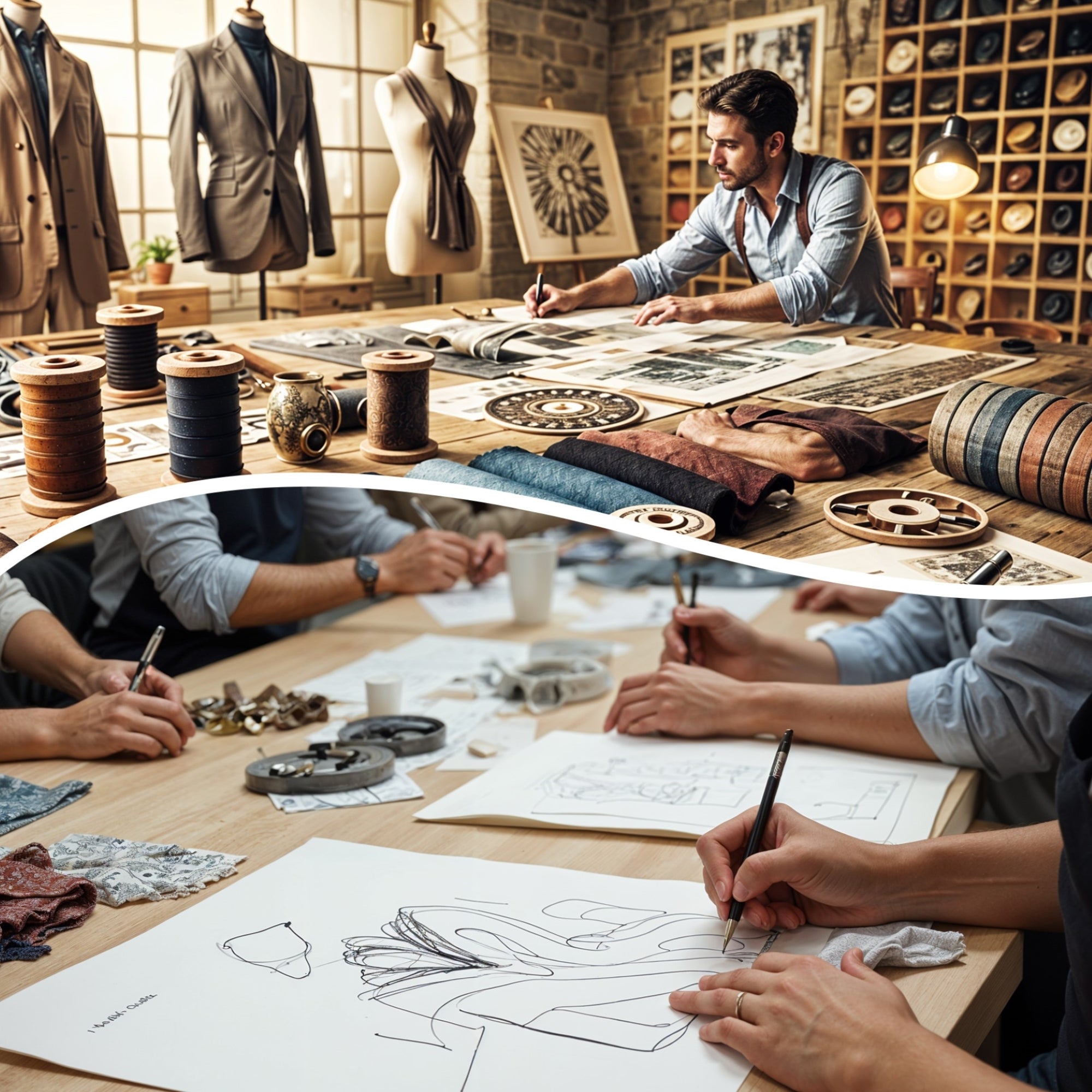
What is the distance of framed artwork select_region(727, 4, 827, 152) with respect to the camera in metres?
0.97

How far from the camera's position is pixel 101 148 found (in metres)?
0.98

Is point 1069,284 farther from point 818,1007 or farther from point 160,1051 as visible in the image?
point 160,1051

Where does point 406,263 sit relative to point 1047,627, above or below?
above

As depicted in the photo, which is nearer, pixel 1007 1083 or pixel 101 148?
pixel 1007 1083

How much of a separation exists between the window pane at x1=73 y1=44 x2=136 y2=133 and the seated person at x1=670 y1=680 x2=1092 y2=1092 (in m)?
0.86

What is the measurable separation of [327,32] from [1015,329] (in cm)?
68

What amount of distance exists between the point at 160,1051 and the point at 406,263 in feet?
2.43

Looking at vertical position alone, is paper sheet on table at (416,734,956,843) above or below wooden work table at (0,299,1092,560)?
below

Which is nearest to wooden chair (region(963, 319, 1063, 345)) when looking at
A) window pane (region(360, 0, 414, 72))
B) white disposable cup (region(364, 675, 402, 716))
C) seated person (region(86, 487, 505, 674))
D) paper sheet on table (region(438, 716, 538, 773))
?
window pane (region(360, 0, 414, 72))

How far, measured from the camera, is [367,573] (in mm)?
2064

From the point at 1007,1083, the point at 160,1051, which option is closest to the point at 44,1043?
the point at 160,1051

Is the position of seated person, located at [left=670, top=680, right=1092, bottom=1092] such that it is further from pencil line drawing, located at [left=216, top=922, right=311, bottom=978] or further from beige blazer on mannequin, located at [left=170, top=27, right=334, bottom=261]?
beige blazer on mannequin, located at [left=170, top=27, right=334, bottom=261]

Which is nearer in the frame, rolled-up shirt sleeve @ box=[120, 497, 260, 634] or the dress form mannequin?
Result: the dress form mannequin

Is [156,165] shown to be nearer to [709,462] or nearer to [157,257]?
[157,257]
